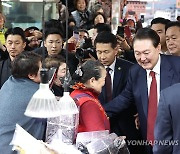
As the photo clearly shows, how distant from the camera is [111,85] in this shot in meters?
3.02

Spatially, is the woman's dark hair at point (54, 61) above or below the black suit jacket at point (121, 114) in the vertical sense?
above

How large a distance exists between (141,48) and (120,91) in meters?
0.64

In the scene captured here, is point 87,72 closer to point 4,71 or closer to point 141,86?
point 141,86

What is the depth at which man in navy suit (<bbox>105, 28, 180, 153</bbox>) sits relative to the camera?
8.12ft

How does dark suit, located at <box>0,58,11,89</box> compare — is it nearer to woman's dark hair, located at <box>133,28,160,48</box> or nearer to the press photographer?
the press photographer

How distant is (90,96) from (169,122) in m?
0.47

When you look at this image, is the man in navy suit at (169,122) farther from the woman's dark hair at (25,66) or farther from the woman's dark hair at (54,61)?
the woman's dark hair at (54,61)

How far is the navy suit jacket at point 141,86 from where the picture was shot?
258cm

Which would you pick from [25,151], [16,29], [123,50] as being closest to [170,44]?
[123,50]

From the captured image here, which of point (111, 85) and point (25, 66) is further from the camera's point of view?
point (111, 85)

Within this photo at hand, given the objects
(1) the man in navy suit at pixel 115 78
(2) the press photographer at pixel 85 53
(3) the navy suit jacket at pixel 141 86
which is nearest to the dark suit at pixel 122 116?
(1) the man in navy suit at pixel 115 78

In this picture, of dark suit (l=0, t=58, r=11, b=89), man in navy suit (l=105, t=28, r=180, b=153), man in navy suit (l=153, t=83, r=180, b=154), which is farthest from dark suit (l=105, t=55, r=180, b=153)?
dark suit (l=0, t=58, r=11, b=89)

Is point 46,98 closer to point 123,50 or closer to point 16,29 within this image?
point 16,29

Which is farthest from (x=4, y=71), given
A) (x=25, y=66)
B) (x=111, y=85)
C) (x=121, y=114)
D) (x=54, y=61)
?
(x=25, y=66)
